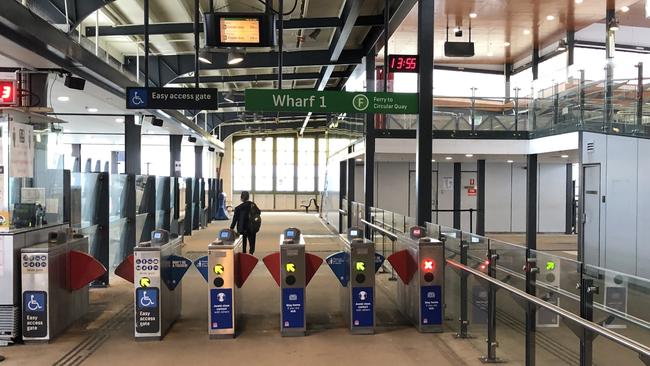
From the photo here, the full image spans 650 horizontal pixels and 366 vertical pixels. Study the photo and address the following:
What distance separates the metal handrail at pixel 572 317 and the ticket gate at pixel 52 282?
440cm

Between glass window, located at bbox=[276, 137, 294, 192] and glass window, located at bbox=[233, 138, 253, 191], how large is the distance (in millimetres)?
1768

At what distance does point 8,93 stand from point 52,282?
2754 mm

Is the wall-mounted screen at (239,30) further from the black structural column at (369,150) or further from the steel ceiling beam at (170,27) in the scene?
the black structural column at (369,150)

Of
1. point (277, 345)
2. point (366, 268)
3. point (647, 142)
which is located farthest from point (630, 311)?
point (647, 142)

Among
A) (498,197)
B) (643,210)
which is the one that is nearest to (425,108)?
(643,210)

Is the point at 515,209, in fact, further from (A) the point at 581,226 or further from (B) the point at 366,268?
(B) the point at 366,268

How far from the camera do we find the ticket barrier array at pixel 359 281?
6230 mm

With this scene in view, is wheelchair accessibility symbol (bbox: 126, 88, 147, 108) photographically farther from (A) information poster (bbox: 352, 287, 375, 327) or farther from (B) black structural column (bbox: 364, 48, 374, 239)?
(B) black structural column (bbox: 364, 48, 374, 239)

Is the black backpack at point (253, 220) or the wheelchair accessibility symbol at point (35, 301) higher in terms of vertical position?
the black backpack at point (253, 220)

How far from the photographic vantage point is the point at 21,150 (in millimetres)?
6062

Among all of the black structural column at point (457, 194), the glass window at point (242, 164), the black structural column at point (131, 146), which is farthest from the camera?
the glass window at point (242, 164)

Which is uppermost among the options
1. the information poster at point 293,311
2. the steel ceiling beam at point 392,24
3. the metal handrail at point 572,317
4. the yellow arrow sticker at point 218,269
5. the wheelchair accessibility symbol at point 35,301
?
the steel ceiling beam at point 392,24

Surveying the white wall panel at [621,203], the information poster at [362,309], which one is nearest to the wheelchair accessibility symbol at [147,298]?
the information poster at [362,309]

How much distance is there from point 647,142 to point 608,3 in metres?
6.07
